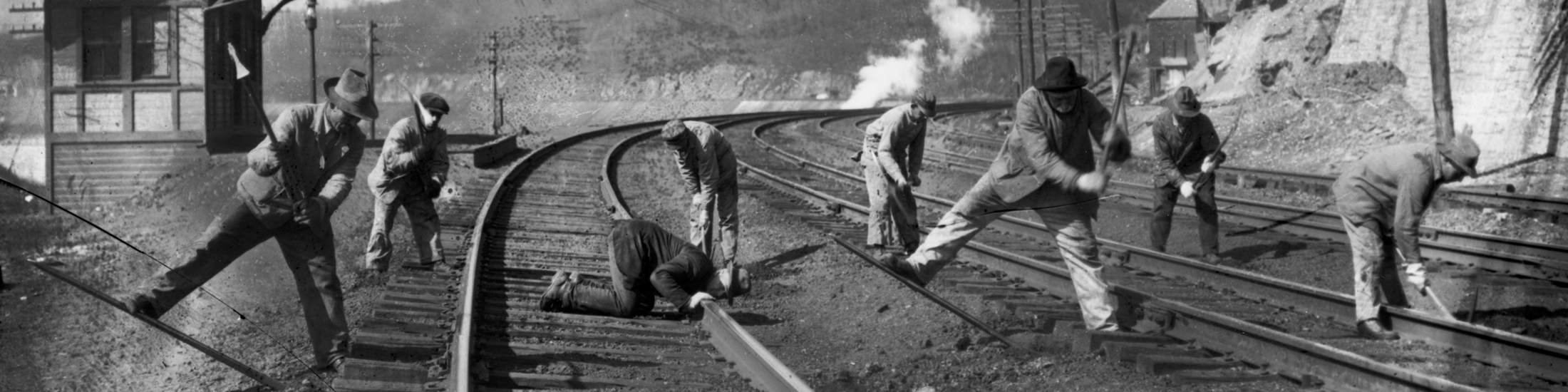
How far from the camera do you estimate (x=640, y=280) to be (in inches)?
269

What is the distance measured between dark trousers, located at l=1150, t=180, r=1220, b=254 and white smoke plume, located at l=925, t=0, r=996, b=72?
1.96 meters

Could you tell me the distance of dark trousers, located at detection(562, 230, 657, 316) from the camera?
6.81 metres

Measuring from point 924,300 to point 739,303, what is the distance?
1.28m

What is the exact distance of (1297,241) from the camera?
8.99m

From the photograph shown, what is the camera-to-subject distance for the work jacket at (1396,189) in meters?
5.52

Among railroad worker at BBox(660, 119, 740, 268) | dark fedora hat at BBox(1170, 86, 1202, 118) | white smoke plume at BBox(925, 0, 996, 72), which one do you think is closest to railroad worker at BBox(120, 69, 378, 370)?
railroad worker at BBox(660, 119, 740, 268)

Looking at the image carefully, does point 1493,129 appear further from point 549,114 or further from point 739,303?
point 549,114

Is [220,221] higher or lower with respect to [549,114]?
lower

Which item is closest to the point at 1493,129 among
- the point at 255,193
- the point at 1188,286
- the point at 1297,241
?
the point at 1188,286

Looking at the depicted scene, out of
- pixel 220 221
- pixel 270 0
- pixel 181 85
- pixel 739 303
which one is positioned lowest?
pixel 739 303

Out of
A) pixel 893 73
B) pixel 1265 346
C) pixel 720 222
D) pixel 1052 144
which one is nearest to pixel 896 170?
pixel 720 222

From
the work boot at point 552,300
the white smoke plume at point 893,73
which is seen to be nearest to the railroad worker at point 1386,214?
the white smoke plume at point 893,73

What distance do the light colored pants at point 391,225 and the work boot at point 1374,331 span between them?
582 cm

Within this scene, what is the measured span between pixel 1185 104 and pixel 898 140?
79.8 inches
